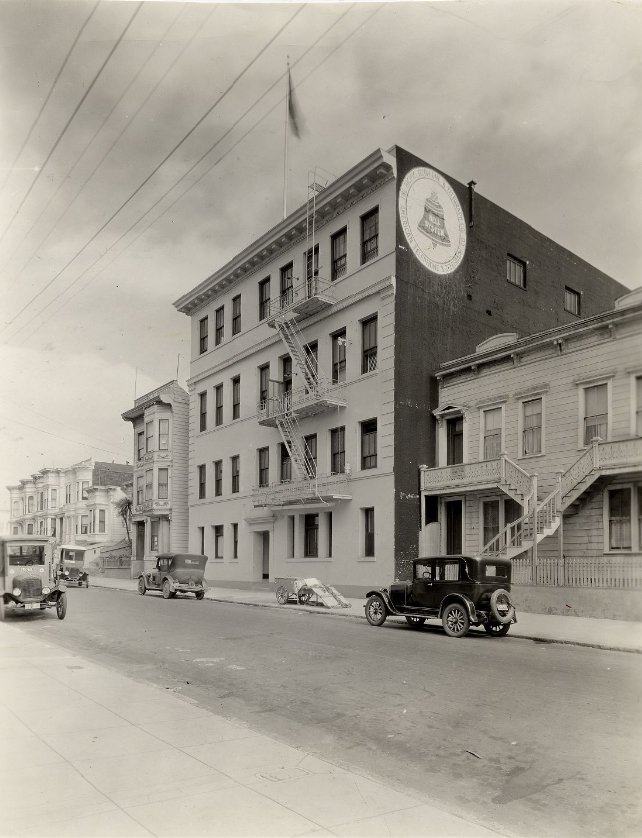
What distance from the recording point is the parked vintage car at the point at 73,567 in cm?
3588

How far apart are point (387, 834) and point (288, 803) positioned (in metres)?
0.76

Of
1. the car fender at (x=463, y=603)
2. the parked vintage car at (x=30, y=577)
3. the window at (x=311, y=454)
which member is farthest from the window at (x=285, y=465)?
the car fender at (x=463, y=603)

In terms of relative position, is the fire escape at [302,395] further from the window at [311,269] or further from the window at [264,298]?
the window at [264,298]

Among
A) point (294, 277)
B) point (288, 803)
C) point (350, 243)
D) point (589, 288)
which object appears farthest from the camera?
point (589, 288)

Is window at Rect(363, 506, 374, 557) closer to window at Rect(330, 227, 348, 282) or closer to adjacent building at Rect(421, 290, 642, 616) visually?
adjacent building at Rect(421, 290, 642, 616)

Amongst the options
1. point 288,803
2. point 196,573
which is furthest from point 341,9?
point 196,573

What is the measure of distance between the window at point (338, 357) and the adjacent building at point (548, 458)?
4.06m

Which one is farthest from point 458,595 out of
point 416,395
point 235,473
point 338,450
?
point 235,473

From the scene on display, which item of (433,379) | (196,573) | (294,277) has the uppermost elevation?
(294,277)

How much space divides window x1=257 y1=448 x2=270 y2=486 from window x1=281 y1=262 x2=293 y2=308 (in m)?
6.95

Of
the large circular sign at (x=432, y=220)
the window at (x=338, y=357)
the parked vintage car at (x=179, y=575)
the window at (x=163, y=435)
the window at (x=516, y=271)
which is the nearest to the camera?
the large circular sign at (x=432, y=220)

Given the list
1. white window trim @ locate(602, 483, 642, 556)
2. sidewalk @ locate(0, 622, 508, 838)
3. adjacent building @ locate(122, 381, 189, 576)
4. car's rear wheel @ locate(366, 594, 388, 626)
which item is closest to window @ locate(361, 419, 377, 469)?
white window trim @ locate(602, 483, 642, 556)

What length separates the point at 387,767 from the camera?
6418 mm

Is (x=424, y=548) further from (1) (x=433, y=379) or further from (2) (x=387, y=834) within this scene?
(2) (x=387, y=834)
